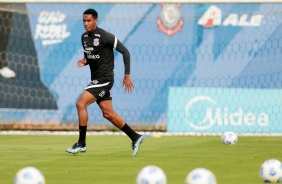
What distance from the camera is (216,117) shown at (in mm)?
21406

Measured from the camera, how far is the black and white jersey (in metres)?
13.1

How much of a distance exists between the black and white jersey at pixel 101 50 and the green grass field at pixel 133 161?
Answer: 4.52 feet

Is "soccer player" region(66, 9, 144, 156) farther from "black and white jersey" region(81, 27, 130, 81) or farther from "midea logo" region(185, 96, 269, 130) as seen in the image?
"midea logo" region(185, 96, 269, 130)

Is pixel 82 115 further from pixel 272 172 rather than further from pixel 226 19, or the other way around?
pixel 226 19

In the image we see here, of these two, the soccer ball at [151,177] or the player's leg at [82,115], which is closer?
the soccer ball at [151,177]

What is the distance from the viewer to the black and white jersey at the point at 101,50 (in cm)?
1315

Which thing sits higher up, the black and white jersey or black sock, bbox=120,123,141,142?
the black and white jersey

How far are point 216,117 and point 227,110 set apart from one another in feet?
1.16

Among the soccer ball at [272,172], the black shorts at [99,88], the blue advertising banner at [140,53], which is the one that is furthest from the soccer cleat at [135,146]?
the blue advertising banner at [140,53]

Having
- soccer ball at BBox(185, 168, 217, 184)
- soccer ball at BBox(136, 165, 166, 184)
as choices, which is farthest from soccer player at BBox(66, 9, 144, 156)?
soccer ball at BBox(185, 168, 217, 184)

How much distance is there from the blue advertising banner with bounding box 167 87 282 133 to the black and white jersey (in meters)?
8.50

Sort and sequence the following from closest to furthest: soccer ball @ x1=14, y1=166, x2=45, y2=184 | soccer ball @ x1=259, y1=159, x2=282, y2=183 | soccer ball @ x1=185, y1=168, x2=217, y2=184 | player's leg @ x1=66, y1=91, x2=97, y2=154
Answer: soccer ball @ x1=185, y1=168, x2=217, y2=184, soccer ball @ x1=14, y1=166, x2=45, y2=184, soccer ball @ x1=259, y1=159, x2=282, y2=183, player's leg @ x1=66, y1=91, x2=97, y2=154

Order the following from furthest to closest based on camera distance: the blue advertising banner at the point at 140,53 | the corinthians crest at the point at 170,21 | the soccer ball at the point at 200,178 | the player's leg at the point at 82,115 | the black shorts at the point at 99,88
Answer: the corinthians crest at the point at 170,21 < the blue advertising banner at the point at 140,53 < the black shorts at the point at 99,88 < the player's leg at the point at 82,115 < the soccer ball at the point at 200,178

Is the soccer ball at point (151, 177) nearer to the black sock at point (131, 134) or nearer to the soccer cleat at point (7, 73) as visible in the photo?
A: the black sock at point (131, 134)
